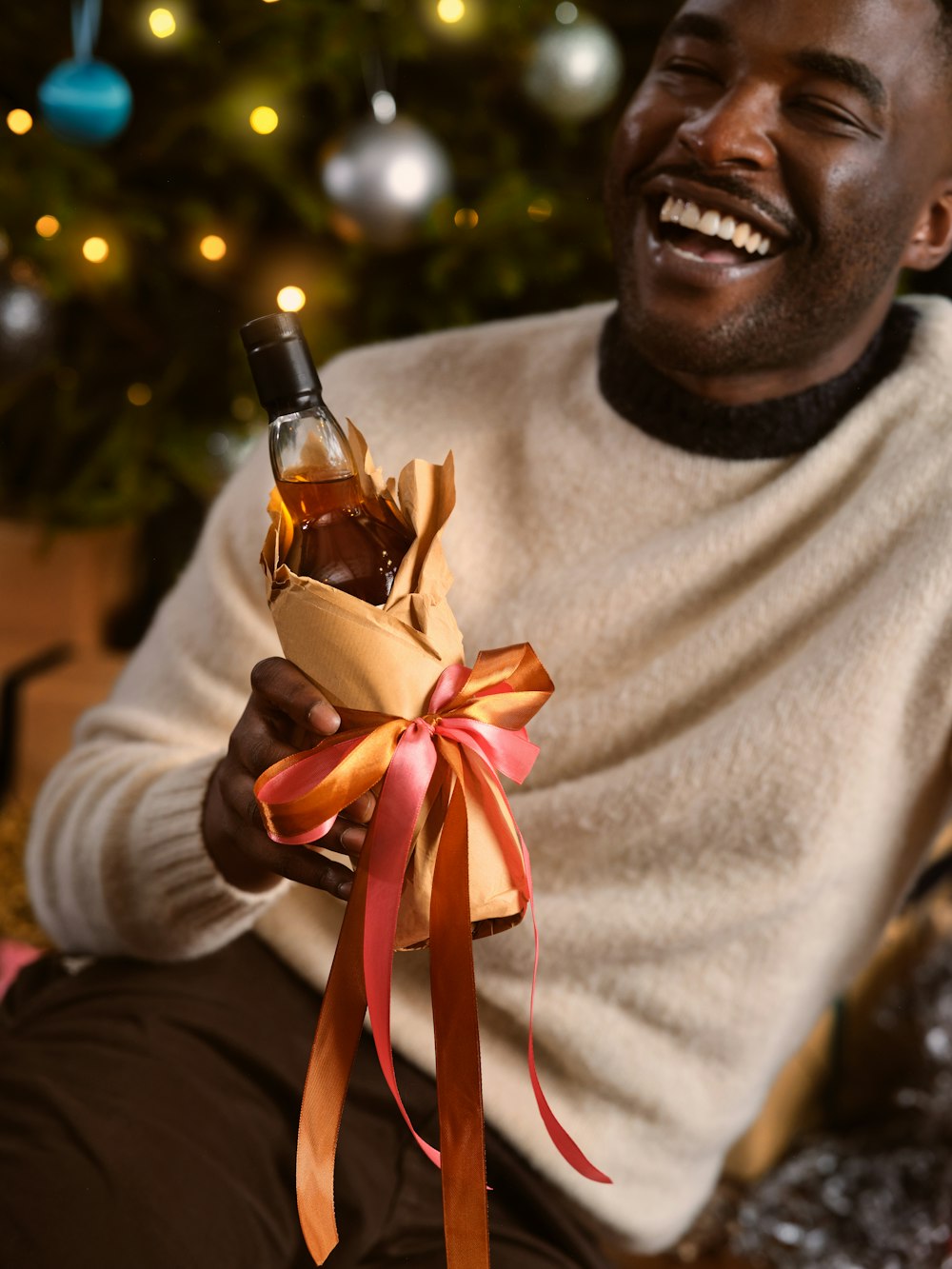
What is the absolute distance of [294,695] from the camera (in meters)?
Result: 0.50

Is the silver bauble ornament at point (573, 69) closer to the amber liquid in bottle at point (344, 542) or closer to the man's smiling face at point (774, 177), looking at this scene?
the man's smiling face at point (774, 177)

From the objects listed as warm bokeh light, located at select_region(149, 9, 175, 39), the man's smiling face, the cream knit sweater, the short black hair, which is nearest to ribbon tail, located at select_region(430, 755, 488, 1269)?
the cream knit sweater

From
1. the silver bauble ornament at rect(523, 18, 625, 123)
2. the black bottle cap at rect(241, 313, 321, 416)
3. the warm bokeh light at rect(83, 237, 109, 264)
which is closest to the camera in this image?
the black bottle cap at rect(241, 313, 321, 416)

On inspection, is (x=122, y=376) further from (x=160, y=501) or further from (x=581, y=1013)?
(x=581, y=1013)

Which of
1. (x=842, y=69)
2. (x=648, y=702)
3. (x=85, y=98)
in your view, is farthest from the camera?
(x=85, y=98)

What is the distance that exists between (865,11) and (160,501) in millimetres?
1216

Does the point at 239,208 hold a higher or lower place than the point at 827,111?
lower

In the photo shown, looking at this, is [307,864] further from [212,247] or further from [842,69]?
[212,247]

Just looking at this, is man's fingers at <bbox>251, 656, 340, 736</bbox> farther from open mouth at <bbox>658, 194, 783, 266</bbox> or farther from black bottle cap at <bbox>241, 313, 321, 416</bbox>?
open mouth at <bbox>658, 194, 783, 266</bbox>

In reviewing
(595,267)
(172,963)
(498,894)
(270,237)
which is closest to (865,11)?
(498,894)

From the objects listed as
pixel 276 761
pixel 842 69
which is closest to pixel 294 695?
pixel 276 761

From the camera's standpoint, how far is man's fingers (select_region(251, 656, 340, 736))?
49 cm

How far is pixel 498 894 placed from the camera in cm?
52

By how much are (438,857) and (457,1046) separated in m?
0.08
